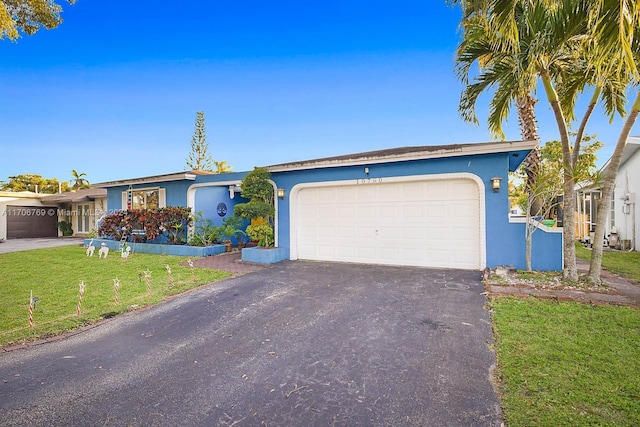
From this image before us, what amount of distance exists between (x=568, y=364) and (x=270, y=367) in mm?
3024

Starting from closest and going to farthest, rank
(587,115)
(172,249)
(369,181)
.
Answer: (587,115) < (369,181) < (172,249)

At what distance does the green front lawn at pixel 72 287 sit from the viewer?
15.1 feet

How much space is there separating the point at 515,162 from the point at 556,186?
236 centimetres

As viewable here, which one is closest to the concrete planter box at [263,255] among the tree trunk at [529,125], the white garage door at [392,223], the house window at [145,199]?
the white garage door at [392,223]

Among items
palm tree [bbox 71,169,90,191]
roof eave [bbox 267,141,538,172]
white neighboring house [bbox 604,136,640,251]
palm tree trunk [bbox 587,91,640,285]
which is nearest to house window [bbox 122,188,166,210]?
roof eave [bbox 267,141,538,172]

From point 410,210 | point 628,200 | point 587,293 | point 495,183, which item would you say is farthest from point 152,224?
point 628,200

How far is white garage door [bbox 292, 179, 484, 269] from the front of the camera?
26.0ft

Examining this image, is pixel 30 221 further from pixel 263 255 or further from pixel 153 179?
pixel 263 255

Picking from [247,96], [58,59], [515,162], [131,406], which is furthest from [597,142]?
[58,59]

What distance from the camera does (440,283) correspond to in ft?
21.6

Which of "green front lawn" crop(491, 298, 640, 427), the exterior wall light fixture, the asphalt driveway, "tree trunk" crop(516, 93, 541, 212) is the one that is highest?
"tree trunk" crop(516, 93, 541, 212)

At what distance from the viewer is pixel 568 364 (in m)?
3.03

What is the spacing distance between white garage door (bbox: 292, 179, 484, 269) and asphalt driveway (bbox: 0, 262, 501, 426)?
2622mm

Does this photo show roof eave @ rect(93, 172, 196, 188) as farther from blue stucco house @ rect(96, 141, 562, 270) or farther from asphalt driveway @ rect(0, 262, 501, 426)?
asphalt driveway @ rect(0, 262, 501, 426)
